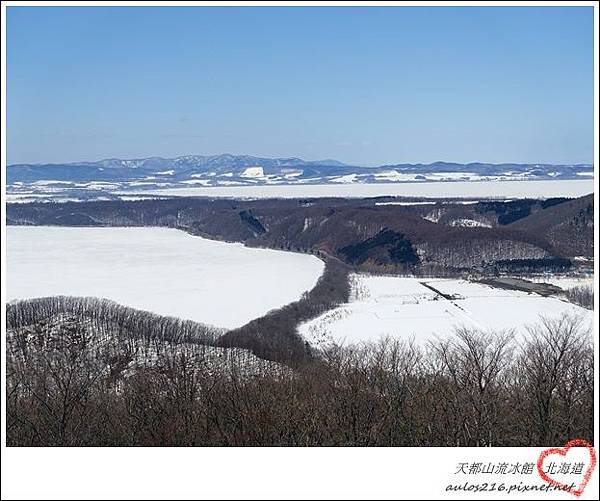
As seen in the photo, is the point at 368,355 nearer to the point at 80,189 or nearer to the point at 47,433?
the point at 47,433

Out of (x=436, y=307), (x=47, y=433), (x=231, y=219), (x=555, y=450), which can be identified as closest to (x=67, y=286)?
(x=436, y=307)

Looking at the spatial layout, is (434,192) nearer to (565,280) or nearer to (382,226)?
(382,226)

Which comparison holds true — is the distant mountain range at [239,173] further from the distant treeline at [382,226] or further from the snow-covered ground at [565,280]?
the snow-covered ground at [565,280]

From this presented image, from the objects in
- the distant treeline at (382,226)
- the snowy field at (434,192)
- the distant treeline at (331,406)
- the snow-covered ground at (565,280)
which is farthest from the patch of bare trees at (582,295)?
the snowy field at (434,192)

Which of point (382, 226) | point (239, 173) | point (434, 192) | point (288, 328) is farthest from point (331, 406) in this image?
point (239, 173)

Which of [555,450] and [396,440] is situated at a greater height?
[555,450]

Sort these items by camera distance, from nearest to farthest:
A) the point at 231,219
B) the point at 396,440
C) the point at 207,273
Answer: the point at 396,440 < the point at 207,273 < the point at 231,219
